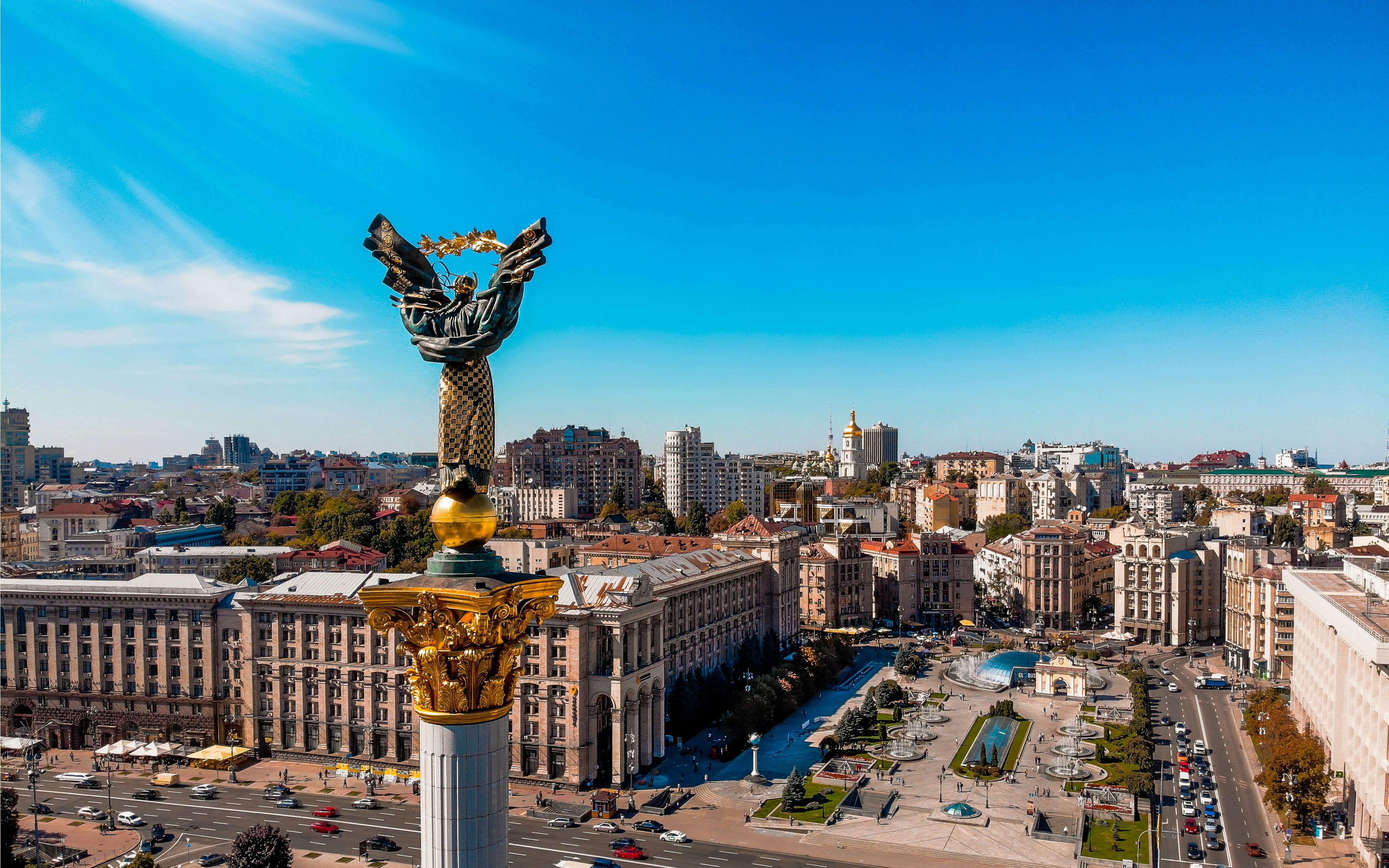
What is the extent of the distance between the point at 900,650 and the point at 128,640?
51.2m

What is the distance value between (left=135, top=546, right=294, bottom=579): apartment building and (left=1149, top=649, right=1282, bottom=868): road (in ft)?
238

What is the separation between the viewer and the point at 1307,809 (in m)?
42.1

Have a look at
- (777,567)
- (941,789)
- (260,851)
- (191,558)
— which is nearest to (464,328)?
(260,851)

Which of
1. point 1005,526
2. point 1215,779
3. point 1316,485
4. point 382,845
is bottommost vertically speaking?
point 1215,779

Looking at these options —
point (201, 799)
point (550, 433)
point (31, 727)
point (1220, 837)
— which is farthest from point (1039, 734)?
point (550, 433)

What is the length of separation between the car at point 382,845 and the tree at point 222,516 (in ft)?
307

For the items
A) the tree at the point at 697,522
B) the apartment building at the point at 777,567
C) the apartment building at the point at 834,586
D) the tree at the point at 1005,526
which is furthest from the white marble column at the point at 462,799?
the tree at the point at 1005,526

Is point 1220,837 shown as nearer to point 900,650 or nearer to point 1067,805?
point 1067,805

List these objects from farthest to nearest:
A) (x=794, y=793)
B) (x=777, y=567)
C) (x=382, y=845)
Answer: (x=777, y=567), (x=794, y=793), (x=382, y=845)

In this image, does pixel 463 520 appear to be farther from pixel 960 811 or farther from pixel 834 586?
pixel 834 586

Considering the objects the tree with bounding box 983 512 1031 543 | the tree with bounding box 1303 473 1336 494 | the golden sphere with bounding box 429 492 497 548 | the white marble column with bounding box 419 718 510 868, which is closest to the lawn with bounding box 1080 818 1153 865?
the white marble column with bounding box 419 718 510 868

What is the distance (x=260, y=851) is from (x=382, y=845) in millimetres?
6313

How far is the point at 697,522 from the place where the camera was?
126 meters

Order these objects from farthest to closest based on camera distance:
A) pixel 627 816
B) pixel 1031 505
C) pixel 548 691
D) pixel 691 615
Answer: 1. pixel 1031 505
2. pixel 691 615
3. pixel 548 691
4. pixel 627 816
